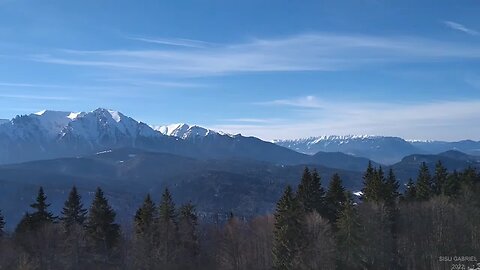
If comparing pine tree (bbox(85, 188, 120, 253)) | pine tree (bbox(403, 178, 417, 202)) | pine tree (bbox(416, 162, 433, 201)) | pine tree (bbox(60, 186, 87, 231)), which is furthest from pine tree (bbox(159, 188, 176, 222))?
pine tree (bbox(416, 162, 433, 201))

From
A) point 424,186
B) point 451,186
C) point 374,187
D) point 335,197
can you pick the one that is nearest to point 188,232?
point 335,197

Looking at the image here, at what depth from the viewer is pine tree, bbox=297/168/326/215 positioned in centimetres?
7816

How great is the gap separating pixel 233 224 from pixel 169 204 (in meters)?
12.9

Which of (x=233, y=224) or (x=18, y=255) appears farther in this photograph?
(x=233, y=224)

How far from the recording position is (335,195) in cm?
8200

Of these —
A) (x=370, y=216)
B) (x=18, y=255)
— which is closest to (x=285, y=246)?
(x=370, y=216)

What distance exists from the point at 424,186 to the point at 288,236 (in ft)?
127

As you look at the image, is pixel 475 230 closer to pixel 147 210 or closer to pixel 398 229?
pixel 398 229

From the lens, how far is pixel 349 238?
240ft

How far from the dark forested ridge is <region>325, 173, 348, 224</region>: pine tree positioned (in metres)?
0.15

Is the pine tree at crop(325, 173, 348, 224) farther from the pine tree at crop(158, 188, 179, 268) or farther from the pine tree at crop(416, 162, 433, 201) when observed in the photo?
the pine tree at crop(158, 188, 179, 268)

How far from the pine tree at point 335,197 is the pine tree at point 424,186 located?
74.3 ft

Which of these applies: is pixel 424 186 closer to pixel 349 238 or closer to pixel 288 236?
pixel 349 238

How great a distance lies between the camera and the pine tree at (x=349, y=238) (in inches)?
2876
